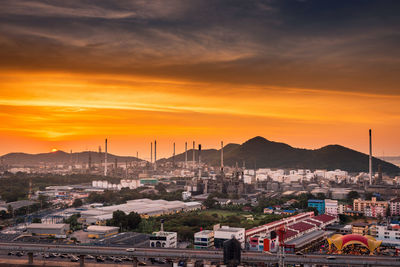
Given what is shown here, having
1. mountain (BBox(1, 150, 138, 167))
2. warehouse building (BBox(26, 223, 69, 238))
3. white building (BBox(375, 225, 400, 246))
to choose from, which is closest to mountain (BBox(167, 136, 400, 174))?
mountain (BBox(1, 150, 138, 167))

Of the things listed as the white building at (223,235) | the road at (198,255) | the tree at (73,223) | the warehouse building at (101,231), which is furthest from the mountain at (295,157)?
the road at (198,255)

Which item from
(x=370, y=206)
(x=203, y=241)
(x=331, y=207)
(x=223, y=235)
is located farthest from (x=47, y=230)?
(x=370, y=206)

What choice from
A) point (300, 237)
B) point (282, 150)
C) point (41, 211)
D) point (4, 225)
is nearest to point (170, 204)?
point (41, 211)

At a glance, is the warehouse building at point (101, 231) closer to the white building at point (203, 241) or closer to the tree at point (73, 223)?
the tree at point (73, 223)

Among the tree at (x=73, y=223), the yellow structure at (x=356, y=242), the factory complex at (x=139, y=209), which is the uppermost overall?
the yellow structure at (x=356, y=242)

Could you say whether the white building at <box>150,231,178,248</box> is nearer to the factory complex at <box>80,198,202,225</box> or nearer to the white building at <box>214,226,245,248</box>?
the white building at <box>214,226,245,248</box>

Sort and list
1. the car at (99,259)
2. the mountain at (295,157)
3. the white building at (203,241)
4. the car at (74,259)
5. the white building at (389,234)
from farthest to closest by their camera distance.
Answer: the mountain at (295,157)
the white building at (389,234)
the white building at (203,241)
the car at (99,259)
the car at (74,259)

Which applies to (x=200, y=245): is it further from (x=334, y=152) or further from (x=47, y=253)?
(x=334, y=152)

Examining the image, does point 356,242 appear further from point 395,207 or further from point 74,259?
point 395,207
